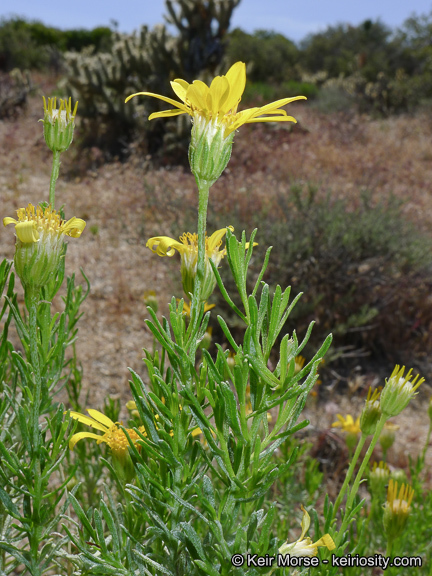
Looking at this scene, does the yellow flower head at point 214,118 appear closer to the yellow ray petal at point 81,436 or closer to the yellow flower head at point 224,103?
the yellow flower head at point 224,103

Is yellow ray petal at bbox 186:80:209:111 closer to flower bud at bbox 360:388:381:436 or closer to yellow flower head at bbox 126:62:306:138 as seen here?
yellow flower head at bbox 126:62:306:138

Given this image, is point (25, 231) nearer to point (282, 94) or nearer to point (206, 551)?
point (206, 551)

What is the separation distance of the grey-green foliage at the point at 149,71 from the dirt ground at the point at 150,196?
0.77 meters

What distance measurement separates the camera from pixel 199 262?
68 cm

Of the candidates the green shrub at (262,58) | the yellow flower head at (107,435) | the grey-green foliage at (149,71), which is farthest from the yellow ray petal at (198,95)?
the green shrub at (262,58)

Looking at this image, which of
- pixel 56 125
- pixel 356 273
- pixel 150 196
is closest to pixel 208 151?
pixel 56 125

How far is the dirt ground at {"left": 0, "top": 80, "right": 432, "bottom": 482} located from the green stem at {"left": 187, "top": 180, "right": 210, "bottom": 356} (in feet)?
3.31

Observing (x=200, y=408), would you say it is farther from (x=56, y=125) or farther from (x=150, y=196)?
(x=150, y=196)

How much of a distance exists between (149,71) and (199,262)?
714 centimetres

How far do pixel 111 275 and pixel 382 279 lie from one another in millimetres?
2129

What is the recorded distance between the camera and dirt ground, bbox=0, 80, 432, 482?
319 centimetres

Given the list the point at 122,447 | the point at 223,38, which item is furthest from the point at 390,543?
the point at 223,38

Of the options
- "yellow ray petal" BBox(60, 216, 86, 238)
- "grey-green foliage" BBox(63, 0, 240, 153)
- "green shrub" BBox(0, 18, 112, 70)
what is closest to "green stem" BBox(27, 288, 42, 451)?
"yellow ray petal" BBox(60, 216, 86, 238)

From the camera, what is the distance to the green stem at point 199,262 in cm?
66
